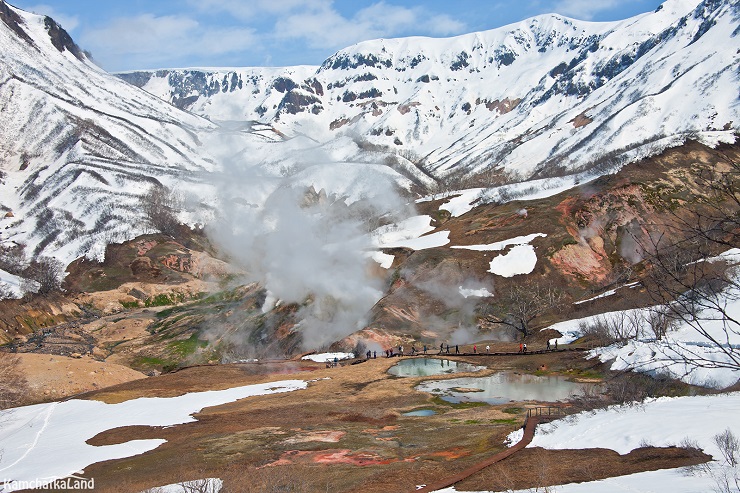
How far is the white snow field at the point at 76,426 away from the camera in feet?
97.6

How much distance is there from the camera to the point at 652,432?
20.6m

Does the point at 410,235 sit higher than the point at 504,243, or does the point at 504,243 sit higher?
the point at 410,235

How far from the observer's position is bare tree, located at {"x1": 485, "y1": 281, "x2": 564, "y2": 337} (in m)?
72.0

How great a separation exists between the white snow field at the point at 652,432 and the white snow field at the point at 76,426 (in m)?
20.1

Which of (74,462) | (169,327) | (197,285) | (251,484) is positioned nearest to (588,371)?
(251,484)

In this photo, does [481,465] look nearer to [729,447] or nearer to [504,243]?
[729,447]

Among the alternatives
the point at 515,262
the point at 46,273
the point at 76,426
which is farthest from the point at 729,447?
the point at 46,273

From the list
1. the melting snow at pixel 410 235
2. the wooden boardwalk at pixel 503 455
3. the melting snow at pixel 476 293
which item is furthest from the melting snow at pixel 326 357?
the wooden boardwalk at pixel 503 455

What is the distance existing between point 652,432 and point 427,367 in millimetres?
37398

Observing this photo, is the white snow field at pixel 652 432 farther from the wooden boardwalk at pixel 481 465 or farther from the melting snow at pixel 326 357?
the melting snow at pixel 326 357

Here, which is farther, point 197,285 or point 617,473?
point 197,285

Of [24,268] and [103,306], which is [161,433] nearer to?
[103,306]

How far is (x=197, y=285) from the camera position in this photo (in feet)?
492

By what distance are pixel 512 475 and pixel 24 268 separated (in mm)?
180055
